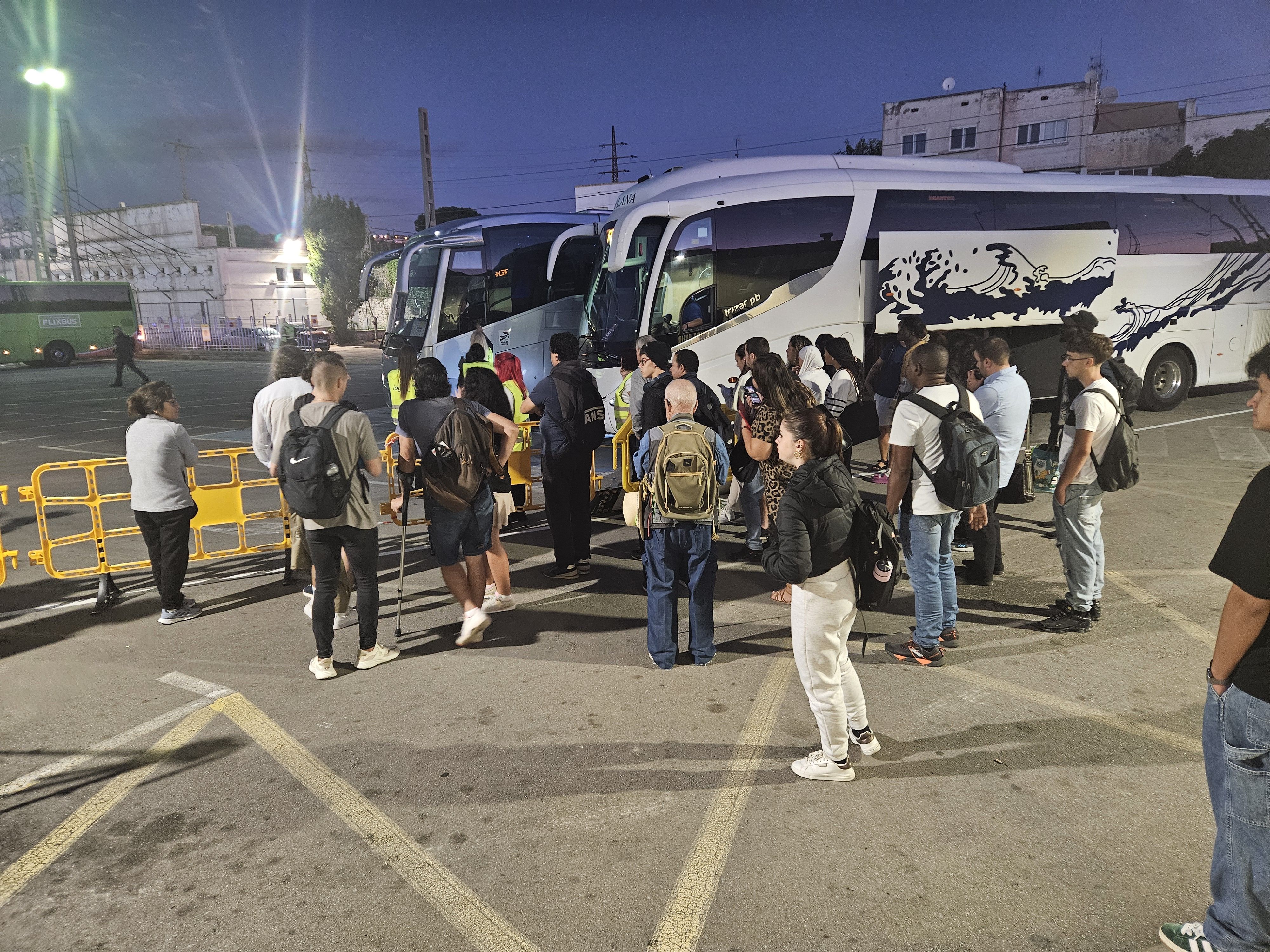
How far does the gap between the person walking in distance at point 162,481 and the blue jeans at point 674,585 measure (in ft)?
11.0

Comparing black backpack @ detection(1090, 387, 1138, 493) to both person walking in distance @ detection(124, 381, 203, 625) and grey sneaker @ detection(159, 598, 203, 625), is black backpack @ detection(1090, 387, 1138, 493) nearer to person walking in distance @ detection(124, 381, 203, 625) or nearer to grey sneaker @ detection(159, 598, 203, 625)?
person walking in distance @ detection(124, 381, 203, 625)

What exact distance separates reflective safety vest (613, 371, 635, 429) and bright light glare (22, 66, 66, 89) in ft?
115

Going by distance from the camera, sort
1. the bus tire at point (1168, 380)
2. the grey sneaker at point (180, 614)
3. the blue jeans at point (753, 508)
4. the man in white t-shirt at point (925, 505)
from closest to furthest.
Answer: the man in white t-shirt at point (925, 505) < the grey sneaker at point (180, 614) < the blue jeans at point (753, 508) < the bus tire at point (1168, 380)

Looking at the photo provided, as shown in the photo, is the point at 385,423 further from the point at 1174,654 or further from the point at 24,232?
the point at 24,232

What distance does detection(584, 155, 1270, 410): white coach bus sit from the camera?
11398 mm

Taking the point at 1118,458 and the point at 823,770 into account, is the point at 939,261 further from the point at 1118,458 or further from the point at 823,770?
the point at 823,770

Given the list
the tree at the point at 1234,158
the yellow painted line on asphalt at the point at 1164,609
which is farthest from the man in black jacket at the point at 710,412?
the tree at the point at 1234,158

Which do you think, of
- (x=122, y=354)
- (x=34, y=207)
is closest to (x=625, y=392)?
(x=122, y=354)

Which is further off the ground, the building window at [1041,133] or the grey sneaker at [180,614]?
the building window at [1041,133]

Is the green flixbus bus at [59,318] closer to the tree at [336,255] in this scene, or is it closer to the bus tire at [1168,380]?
the tree at [336,255]

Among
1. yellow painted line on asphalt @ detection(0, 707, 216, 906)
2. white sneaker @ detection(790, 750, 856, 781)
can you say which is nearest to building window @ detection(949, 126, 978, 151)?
white sneaker @ detection(790, 750, 856, 781)

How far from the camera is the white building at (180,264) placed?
190 ft

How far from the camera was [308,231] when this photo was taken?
54.5 meters

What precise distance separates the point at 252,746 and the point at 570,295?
13187 mm
